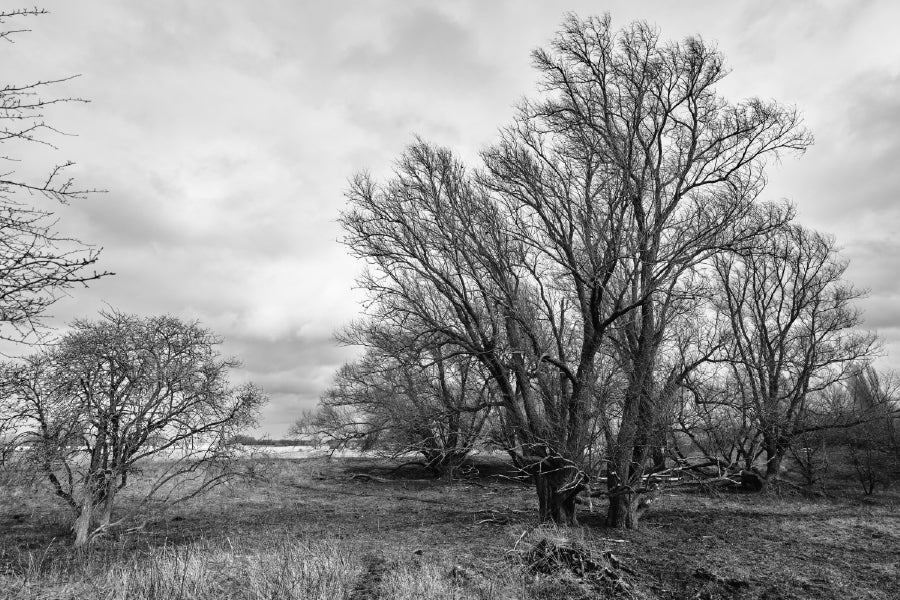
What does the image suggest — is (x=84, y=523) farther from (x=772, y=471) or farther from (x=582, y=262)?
(x=772, y=471)

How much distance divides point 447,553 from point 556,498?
11.2 feet

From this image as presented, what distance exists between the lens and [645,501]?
40.4ft

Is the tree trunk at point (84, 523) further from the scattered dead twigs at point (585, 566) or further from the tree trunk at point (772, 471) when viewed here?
the tree trunk at point (772, 471)

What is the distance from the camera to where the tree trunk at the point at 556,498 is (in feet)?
36.4

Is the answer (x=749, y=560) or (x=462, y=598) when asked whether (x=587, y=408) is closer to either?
(x=749, y=560)

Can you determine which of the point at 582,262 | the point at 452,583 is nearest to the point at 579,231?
the point at 582,262

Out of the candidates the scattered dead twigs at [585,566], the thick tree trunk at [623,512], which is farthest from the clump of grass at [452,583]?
the thick tree trunk at [623,512]

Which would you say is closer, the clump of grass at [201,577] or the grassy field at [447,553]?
the clump of grass at [201,577]

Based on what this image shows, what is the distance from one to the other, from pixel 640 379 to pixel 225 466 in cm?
861

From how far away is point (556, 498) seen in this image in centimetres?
1124

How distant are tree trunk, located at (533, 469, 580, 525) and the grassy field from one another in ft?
1.53

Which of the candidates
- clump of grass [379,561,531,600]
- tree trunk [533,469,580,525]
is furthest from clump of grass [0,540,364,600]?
tree trunk [533,469,580,525]

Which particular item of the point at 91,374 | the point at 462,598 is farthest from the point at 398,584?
the point at 91,374

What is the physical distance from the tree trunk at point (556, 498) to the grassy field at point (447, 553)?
47cm
